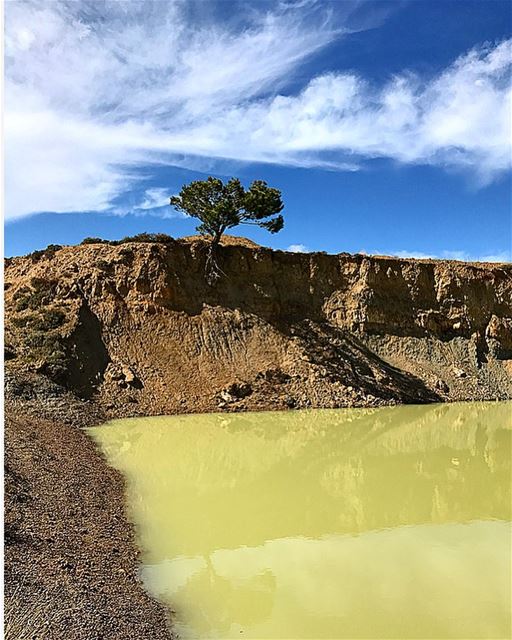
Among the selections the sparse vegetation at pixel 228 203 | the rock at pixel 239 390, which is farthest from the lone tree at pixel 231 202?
the rock at pixel 239 390

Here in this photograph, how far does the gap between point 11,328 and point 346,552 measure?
2307 cm

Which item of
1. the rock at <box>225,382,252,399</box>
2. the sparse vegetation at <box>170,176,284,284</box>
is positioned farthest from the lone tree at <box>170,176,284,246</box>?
the rock at <box>225,382,252,399</box>

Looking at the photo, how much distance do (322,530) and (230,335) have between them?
2121 centimetres

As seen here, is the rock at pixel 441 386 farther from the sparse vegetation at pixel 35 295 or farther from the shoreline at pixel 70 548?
the sparse vegetation at pixel 35 295

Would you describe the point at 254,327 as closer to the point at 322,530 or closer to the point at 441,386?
the point at 441,386

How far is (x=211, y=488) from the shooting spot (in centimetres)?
1369

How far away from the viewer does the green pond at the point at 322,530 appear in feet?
23.6

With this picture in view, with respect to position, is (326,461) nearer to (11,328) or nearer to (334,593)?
(334,593)

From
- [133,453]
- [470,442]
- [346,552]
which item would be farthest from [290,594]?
[470,442]

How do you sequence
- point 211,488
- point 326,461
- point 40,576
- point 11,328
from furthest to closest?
point 11,328 < point 326,461 < point 211,488 < point 40,576

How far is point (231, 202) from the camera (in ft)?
109

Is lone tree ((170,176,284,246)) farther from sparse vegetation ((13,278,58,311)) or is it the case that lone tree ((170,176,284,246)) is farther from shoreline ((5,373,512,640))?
shoreline ((5,373,512,640))

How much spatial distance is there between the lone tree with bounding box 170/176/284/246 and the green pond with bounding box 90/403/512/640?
50.9 ft

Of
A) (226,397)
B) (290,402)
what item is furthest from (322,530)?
(290,402)
